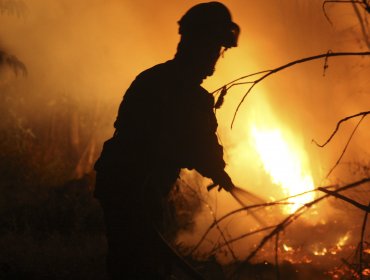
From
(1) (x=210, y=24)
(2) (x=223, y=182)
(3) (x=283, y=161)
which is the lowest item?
(2) (x=223, y=182)

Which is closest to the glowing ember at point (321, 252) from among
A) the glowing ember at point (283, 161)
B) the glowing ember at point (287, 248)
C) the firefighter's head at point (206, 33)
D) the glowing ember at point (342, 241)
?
the glowing ember at point (342, 241)

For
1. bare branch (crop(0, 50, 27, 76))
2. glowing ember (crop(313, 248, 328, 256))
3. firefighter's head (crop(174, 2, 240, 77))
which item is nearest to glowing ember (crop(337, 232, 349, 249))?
glowing ember (crop(313, 248, 328, 256))

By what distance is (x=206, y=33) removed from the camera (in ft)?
8.89

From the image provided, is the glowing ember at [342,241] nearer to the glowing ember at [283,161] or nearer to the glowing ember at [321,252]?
the glowing ember at [321,252]

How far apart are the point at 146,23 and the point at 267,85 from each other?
3.69 meters

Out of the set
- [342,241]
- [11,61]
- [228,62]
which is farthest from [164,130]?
[228,62]

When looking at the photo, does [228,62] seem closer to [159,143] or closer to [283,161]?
[283,161]

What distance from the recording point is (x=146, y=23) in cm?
1112

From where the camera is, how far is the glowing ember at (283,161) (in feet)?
34.7

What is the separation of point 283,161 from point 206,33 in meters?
8.60

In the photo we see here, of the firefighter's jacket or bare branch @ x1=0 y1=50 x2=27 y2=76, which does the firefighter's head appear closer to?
the firefighter's jacket

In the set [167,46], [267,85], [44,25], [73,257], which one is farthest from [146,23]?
[73,257]

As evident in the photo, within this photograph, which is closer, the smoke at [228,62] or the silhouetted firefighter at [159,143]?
the silhouetted firefighter at [159,143]

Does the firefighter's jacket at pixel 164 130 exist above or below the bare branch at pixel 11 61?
below
